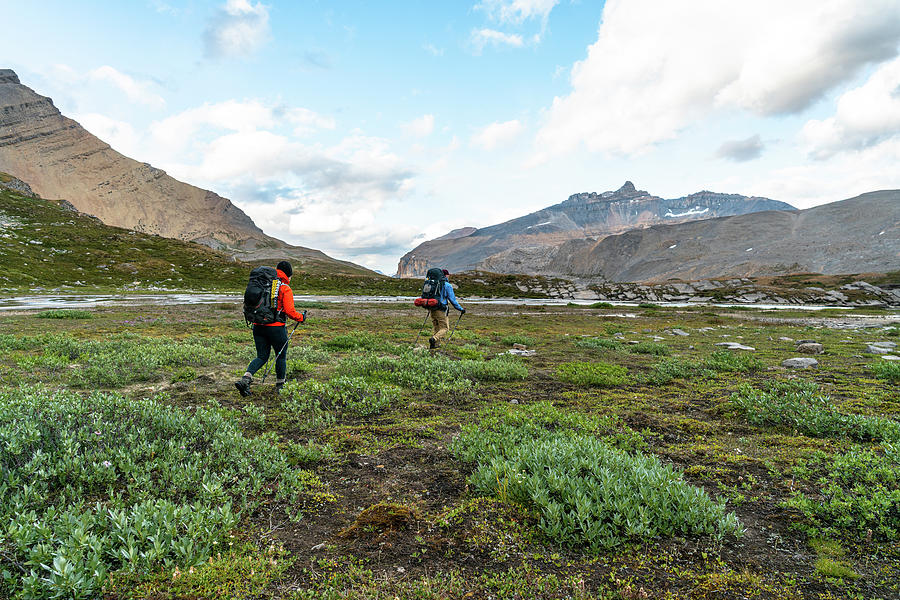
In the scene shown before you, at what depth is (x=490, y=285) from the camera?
8444cm

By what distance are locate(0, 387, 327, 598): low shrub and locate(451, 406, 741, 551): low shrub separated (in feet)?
8.79

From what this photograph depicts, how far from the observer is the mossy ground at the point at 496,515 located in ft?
11.3

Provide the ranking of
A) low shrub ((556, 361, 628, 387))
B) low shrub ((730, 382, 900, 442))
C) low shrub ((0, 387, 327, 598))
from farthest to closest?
low shrub ((556, 361, 628, 387))
low shrub ((730, 382, 900, 442))
low shrub ((0, 387, 327, 598))

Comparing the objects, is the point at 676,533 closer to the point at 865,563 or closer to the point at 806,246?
the point at 865,563

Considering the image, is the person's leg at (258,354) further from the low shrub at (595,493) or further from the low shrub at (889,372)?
the low shrub at (889,372)

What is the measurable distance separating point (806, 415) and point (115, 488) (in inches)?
431

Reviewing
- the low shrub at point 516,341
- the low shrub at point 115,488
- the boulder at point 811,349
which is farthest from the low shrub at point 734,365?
the low shrub at point 115,488

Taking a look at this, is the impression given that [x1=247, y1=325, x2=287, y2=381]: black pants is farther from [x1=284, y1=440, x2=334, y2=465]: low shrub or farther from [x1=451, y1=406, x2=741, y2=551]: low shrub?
[x1=451, y1=406, x2=741, y2=551]: low shrub

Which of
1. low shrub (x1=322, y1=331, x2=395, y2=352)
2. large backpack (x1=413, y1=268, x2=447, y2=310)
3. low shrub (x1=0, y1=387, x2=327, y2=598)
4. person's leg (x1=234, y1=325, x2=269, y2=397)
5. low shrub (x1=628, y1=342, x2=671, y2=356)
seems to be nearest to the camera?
low shrub (x1=0, y1=387, x2=327, y2=598)

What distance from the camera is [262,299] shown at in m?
9.12

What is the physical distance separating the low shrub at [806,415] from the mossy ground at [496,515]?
0.31m

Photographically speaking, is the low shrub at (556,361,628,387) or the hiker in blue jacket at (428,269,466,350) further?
the hiker in blue jacket at (428,269,466,350)

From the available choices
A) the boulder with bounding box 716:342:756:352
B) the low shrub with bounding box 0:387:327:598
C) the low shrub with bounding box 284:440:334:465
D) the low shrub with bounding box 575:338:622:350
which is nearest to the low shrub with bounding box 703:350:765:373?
the low shrub with bounding box 575:338:622:350

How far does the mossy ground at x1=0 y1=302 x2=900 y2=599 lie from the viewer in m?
3.45
